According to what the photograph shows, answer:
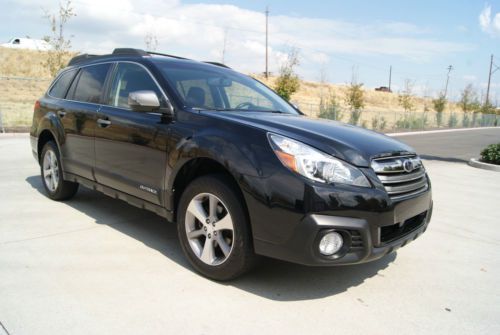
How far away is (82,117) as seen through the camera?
4.68 m

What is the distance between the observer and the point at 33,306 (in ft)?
9.43

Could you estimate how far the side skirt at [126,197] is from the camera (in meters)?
3.77

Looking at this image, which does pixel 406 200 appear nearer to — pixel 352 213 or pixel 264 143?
pixel 352 213

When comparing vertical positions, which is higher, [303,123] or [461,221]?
[303,123]

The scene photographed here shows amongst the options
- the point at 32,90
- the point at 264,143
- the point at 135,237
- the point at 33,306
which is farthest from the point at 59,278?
the point at 32,90

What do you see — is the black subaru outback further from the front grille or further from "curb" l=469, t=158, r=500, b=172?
"curb" l=469, t=158, r=500, b=172

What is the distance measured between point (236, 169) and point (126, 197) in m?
1.58

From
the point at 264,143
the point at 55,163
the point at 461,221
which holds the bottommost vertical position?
the point at 461,221

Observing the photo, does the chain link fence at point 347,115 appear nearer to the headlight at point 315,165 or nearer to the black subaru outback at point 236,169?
the black subaru outback at point 236,169

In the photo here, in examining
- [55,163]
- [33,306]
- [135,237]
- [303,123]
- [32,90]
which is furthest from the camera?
[32,90]

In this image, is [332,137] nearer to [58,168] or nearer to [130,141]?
[130,141]

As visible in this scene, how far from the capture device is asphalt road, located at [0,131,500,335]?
278 cm

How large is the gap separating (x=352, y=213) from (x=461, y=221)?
3.39 meters

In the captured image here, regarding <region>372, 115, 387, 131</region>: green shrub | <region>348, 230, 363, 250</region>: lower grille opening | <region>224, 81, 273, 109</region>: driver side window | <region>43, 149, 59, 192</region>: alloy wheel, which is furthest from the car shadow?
<region>372, 115, 387, 131</region>: green shrub
